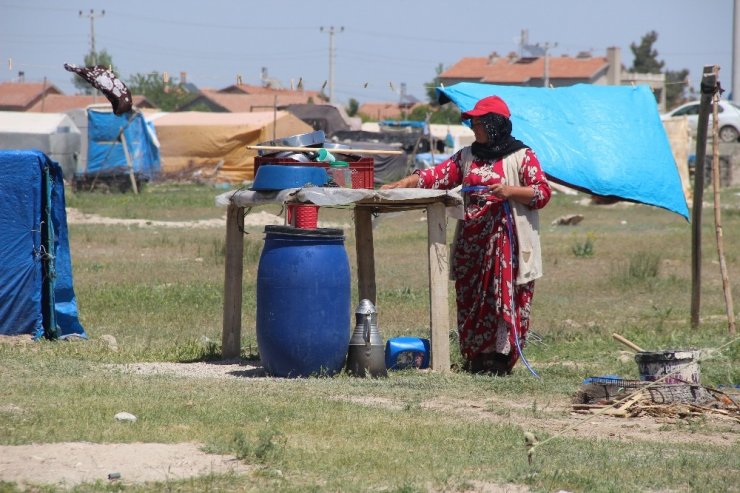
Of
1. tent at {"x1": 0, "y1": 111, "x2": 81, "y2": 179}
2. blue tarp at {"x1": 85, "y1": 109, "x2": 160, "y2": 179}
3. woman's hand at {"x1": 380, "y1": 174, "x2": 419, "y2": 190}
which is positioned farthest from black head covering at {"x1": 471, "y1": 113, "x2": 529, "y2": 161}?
blue tarp at {"x1": 85, "y1": 109, "x2": 160, "y2": 179}

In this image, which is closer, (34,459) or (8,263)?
(34,459)

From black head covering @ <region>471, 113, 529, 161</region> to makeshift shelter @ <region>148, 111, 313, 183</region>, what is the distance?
29.9 m

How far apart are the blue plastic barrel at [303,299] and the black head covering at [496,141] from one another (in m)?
1.32

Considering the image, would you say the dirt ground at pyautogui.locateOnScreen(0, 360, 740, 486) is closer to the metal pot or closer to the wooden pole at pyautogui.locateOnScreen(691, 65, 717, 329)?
the metal pot

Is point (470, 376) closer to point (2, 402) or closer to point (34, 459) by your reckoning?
point (2, 402)

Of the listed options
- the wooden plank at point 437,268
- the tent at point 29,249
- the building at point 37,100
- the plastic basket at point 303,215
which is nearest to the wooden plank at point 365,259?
the wooden plank at point 437,268

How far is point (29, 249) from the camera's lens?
941 centimetres

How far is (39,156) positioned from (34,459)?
4.92 metres

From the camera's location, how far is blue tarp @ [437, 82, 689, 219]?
10227mm

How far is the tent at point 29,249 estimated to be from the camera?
936cm

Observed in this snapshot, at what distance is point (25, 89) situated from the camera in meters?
70.2

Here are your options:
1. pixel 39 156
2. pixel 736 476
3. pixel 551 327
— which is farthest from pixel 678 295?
pixel 736 476

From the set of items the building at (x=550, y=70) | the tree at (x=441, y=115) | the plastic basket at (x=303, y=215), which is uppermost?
the building at (x=550, y=70)

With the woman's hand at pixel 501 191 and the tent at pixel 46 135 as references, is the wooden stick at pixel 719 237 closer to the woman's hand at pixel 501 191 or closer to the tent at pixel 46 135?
the woman's hand at pixel 501 191
